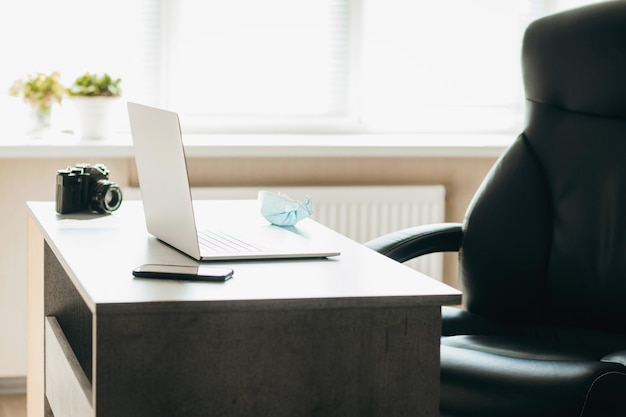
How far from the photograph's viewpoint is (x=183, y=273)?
1295 mm

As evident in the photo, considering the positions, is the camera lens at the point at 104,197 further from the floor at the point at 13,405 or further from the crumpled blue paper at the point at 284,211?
the floor at the point at 13,405

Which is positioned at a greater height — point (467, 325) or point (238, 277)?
point (238, 277)

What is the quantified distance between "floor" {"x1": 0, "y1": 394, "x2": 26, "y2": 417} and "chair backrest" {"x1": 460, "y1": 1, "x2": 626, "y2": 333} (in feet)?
4.54

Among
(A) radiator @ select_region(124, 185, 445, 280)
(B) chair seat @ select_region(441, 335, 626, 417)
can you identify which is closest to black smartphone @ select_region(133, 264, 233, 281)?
(B) chair seat @ select_region(441, 335, 626, 417)

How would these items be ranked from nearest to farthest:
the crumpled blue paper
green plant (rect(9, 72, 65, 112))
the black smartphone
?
the black smartphone → the crumpled blue paper → green plant (rect(9, 72, 65, 112))

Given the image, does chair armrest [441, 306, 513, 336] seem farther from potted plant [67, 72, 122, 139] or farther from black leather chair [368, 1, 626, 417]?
potted plant [67, 72, 122, 139]

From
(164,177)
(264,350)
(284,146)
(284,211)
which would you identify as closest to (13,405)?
(284,146)

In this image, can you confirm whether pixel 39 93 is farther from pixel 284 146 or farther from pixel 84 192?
pixel 84 192

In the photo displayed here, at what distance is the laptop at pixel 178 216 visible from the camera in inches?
55.0

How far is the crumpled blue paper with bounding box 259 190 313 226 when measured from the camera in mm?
1779

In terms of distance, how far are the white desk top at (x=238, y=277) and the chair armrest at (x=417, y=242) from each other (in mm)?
227

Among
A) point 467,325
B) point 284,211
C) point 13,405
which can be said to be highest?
point 284,211

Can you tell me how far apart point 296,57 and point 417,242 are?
130cm

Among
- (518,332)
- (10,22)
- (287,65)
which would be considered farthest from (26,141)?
(518,332)
